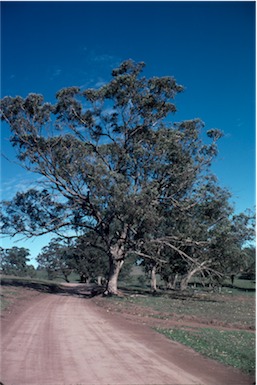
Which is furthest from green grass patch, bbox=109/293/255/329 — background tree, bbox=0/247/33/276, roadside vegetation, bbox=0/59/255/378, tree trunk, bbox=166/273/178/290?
background tree, bbox=0/247/33/276

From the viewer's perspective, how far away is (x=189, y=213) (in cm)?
3005

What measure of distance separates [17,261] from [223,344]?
297 feet

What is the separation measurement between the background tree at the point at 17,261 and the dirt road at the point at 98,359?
78.9 metres

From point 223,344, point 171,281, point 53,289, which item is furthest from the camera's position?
point 171,281

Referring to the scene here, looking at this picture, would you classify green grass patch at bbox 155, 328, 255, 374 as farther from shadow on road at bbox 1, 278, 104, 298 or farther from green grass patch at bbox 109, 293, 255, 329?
shadow on road at bbox 1, 278, 104, 298

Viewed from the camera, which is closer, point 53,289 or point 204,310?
point 204,310

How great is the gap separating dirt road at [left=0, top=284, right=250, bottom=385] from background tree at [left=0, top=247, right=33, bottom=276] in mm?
78950

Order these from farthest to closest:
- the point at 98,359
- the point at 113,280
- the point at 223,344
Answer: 1. the point at 113,280
2. the point at 223,344
3. the point at 98,359

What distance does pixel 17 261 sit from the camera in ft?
307

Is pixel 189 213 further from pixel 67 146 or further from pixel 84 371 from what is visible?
pixel 84 371

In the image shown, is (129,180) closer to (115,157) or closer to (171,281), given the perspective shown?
(115,157)

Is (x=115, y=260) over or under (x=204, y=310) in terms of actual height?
over

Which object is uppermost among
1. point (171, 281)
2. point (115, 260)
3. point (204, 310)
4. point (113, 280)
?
point (115, 260)

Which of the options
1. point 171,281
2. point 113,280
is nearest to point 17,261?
point 171,281
